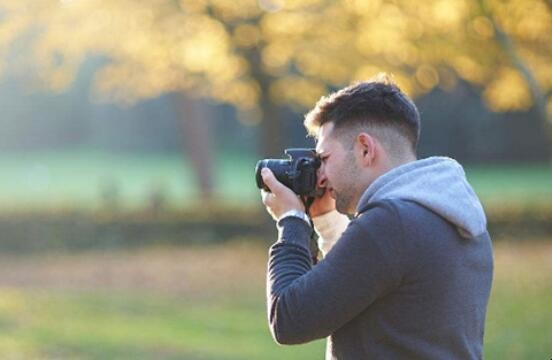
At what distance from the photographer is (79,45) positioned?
13.8 meters

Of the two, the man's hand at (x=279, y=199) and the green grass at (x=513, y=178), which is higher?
the green grass at (x=513, y=178)

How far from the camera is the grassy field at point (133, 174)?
25.6 m

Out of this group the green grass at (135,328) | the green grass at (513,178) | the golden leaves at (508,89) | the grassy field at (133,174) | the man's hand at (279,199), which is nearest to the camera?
the man's hand at (279,199)

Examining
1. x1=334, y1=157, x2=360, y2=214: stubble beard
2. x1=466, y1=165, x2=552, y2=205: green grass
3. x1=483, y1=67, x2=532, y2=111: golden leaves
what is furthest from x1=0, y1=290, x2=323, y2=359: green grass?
x1=466, y1=165, x2=552, y2=205: green grass

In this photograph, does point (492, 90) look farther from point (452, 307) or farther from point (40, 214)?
point (452, 307)

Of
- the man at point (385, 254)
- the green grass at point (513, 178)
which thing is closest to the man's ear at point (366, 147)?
the man at point (385, 254)

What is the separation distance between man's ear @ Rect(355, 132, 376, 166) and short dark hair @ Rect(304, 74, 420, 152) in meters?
0.03

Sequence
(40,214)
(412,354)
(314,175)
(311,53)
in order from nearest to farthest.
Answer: (412,354)
(314,175)
(311,53)
(40,214)

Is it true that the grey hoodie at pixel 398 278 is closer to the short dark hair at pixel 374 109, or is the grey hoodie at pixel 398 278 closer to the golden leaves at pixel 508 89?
the short dark hair at pixel 374 109

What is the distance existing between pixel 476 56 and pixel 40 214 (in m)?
8.79

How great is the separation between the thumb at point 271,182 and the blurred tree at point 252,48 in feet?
25.9

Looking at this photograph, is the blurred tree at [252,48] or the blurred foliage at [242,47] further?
the blurred foliage at [242,47]

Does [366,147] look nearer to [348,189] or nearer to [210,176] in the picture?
[348,189]

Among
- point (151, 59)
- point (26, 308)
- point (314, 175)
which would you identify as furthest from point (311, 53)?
point (314, 175)
